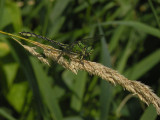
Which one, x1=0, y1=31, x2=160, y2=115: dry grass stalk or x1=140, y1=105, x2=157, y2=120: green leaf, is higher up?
x1=0, y1=31, x2=160, y2=115: dry grass stalk

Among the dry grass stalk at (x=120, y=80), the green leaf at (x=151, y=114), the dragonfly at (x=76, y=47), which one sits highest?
the dragonfly at (x=76, y=47)

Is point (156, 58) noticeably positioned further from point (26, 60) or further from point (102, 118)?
point (26, 60)

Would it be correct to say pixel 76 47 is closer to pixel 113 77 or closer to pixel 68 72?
pixel 113 77

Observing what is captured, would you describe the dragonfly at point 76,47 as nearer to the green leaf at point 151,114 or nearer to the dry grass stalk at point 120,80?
the dry grass stalk at point 120,80

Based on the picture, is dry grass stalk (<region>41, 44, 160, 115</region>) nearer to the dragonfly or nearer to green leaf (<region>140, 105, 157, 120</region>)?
the dragonfly

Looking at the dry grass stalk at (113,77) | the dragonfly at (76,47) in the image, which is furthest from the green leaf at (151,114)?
the dragonfly at (76,47)

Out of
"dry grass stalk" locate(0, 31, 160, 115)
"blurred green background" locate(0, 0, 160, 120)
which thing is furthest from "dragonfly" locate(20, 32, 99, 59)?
"blurred green background" locate(0, 0, 160, 120)

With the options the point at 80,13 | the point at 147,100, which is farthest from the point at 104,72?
the point at 80,13

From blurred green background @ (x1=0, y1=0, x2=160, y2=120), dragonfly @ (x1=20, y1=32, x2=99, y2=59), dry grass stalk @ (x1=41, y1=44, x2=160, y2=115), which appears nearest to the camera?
dry grass stalk @ (x1=41, y1=44, x2=160, y2=115)

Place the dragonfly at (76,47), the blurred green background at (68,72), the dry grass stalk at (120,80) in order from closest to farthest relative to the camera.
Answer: the dry grass stalk at (120,80), the dragonfly at (76,47), the blurred green background at (68,72)
